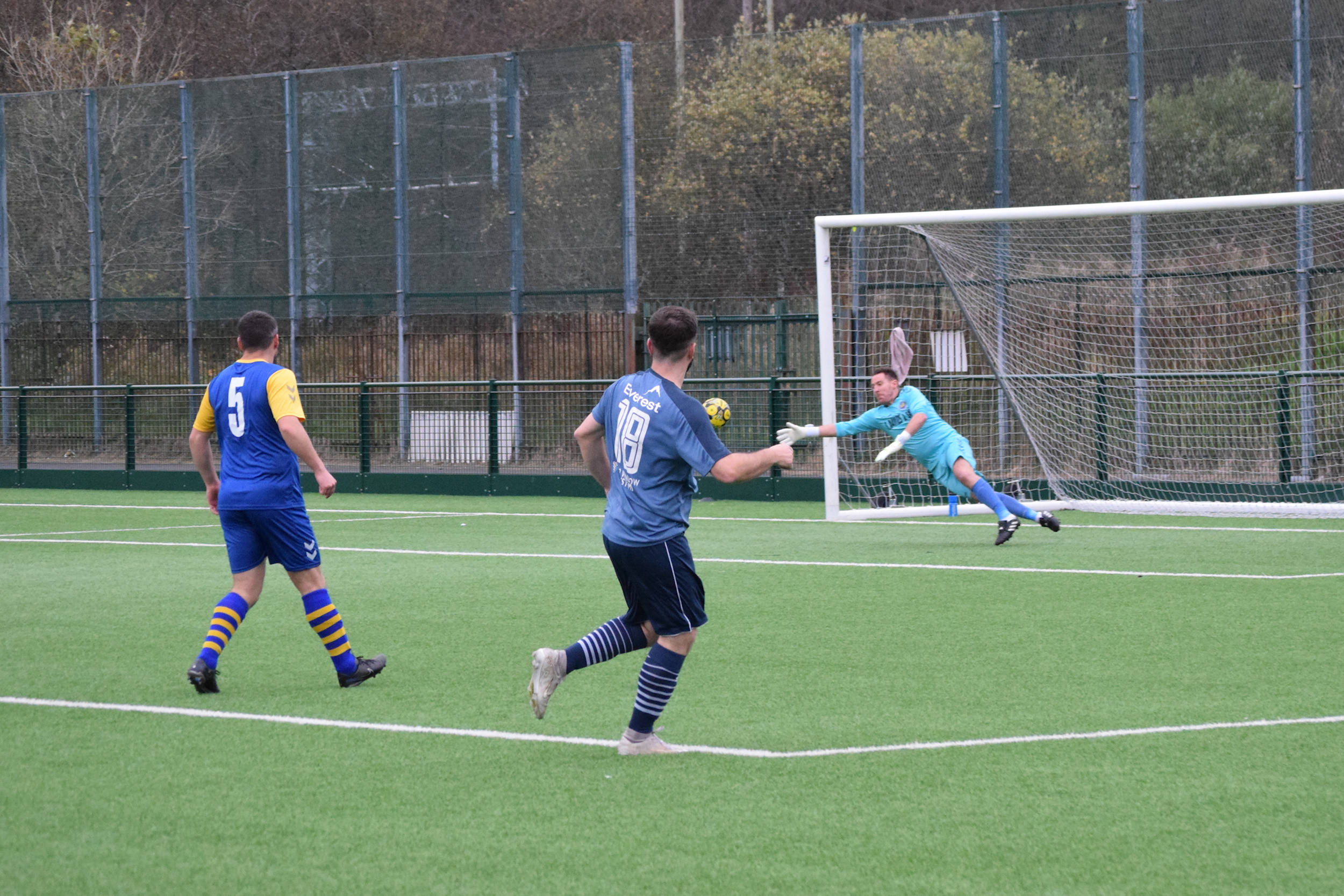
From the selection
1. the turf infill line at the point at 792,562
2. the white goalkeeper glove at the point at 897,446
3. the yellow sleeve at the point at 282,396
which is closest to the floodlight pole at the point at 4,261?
the turf infill line at the point at 792,562

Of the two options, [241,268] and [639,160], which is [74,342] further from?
[639,160]

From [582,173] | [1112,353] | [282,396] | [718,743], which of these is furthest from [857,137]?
[718,743]

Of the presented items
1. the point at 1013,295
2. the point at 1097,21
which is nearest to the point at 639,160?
the point at 1097,21

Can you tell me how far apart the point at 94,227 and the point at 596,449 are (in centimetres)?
2370

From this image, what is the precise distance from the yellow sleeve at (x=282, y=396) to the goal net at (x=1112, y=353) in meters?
7.49

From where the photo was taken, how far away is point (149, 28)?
4116 centimetres

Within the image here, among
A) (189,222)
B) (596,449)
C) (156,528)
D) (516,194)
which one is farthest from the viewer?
(189,222)

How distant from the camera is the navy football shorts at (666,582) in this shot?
19.4ft

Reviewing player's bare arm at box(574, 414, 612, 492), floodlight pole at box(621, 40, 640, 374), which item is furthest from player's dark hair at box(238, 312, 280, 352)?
floodlight pole at box(621, 40, 640, 374)

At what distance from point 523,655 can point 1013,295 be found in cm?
1017

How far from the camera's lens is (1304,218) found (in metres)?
18.6

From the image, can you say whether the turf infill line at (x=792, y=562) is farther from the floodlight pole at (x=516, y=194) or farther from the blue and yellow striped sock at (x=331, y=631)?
the floodlight pole at (x=516, y=194)

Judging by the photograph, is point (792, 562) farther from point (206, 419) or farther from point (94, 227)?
point (94, 227)

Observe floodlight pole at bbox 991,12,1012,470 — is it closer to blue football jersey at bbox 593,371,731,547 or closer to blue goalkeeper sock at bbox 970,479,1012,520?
blue goalkeeper sock at bbox 970,479,1012,520
